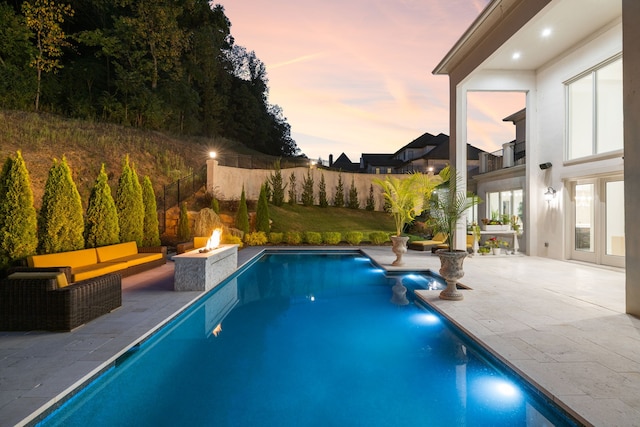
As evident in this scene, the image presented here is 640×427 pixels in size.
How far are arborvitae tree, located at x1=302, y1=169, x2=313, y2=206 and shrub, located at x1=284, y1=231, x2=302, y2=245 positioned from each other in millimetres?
5658

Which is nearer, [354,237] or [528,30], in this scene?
[528,30]

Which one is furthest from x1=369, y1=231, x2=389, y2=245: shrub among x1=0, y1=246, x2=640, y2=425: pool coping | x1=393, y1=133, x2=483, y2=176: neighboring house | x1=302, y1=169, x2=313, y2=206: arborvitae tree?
x1=393, y1=133, x2=483, y2=176: neighboring house

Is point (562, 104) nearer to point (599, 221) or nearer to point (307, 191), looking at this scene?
point (599, 221)

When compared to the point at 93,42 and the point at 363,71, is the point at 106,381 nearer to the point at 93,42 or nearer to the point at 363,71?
the point at 363,71

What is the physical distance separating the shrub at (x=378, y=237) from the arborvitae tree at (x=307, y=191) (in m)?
6.23

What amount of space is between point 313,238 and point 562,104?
1039 centimetres

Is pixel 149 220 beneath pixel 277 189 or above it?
beneath

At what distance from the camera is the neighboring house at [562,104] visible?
872 cm

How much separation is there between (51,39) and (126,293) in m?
21.2

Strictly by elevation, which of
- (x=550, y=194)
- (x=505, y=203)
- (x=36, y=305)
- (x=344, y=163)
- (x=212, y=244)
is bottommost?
(x=36, y=305)

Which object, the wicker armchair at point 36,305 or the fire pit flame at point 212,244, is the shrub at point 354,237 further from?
the wicker armchair at point 36,305

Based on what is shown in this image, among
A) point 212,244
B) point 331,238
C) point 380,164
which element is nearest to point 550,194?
point 331,238

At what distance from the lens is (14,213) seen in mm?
5926

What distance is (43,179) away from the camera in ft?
52.7
